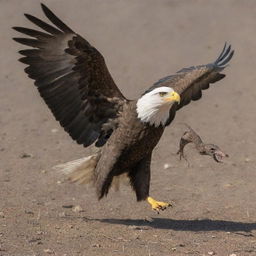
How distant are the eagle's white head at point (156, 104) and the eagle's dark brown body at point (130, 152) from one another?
0.24 ft

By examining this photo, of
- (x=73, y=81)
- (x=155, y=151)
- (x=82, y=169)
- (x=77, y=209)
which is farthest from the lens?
(x=155, y=151)

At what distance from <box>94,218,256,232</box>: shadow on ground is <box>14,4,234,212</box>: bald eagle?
0.22 meters

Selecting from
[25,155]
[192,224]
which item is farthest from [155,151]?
[192,224]

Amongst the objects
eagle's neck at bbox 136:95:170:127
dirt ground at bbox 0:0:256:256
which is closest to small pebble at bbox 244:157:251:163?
dirt ground at bbox 0:0:256:256

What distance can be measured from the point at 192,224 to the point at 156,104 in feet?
4.13

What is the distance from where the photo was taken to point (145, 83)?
45.8 ft

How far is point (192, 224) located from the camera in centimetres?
831

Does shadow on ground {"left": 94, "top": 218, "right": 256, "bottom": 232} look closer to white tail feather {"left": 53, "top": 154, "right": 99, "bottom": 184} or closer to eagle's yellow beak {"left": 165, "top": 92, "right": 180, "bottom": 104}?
white tail feather {"left": 53, "top": 154, "right": 99, "bottom": 184}

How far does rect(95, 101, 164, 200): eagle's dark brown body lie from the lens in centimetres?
796

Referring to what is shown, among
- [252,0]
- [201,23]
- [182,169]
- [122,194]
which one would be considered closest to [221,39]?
[201,23]

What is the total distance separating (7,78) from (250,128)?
4.33m

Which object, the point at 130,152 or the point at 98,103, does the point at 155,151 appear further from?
the point at 130,152

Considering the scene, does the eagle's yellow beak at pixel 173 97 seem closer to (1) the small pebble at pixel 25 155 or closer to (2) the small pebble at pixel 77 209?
(2) the small pebble at pixel 77 209

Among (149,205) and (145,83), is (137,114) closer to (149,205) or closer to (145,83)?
(149,205)
